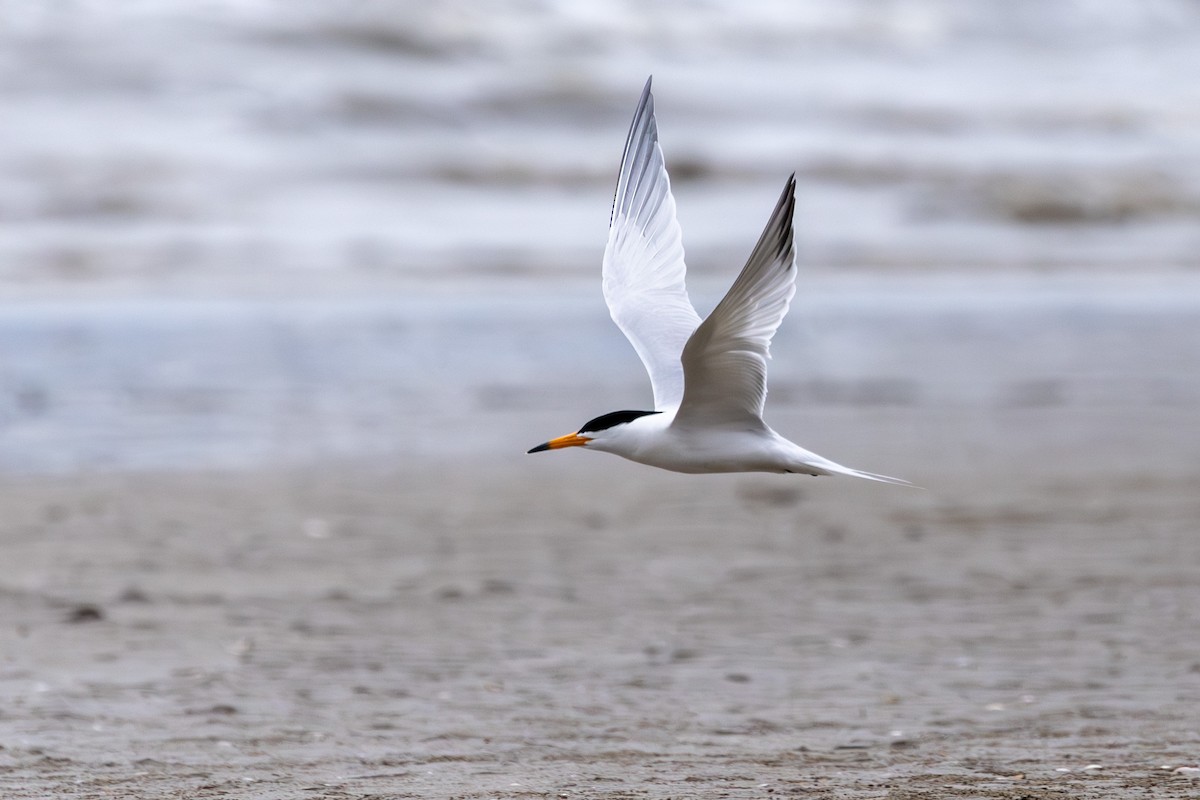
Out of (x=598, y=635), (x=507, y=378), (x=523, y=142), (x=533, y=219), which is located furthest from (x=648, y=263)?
(x=523, y=142)

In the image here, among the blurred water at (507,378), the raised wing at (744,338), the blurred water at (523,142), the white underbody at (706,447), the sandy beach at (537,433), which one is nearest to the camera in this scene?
the raised wing at (744,338)

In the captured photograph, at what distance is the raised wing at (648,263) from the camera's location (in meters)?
6.63

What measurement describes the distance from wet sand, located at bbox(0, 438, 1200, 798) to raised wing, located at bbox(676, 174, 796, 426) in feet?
4.05

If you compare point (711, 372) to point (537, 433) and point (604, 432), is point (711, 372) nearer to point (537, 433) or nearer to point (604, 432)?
point (604, 432)

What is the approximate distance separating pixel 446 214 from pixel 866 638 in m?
17.3

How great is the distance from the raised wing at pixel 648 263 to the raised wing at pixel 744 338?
734 mm

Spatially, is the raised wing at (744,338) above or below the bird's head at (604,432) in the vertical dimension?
above

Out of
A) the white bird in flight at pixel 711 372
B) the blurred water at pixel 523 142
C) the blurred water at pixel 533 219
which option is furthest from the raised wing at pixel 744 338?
the blurred water at pixel 523 142

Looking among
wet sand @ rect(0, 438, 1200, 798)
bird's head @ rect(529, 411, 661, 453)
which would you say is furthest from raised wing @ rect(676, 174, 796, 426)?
wet sand @ rect(0, 438, 1200, 798)

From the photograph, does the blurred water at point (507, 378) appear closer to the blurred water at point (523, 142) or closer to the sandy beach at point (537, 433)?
the sandy beach at point (537, 433)

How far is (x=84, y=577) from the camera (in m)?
8.67

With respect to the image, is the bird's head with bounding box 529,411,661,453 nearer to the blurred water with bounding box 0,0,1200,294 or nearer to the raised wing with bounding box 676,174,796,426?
the raised wing with bounding box 676,174,796,426

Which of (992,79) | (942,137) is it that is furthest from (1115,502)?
(992,79)

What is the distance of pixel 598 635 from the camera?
7.72 meters
